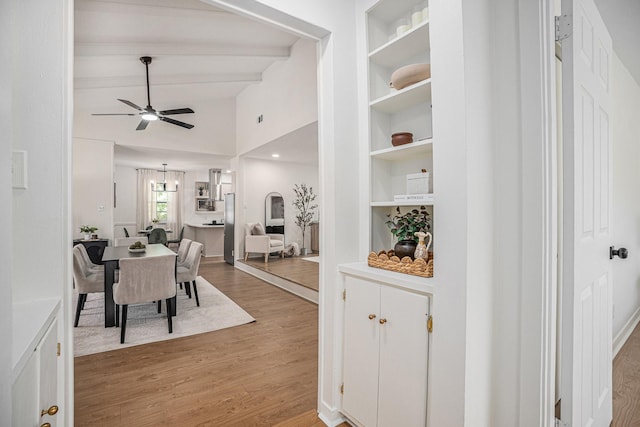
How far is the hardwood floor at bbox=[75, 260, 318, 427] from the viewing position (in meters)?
1.87

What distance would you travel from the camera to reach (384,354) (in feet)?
4.90

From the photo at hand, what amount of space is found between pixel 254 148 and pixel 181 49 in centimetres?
245

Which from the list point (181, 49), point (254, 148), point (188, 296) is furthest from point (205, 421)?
point (254, 148)

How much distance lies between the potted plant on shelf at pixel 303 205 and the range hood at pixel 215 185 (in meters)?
3.02

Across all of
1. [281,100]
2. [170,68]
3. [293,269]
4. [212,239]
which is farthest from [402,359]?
[212,239]

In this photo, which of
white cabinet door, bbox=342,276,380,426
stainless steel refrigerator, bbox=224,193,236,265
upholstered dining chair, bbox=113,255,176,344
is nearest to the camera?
white cabinet door, bbox=342,276,380,426

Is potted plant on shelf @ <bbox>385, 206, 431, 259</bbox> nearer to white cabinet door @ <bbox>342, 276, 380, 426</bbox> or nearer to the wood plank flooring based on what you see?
white cabinet door @ <bbox>342, 276, 380, 426</bbox>

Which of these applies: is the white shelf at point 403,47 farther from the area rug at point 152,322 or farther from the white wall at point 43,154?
the area rug at point 152,322

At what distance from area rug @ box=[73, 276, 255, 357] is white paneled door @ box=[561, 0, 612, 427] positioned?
2.98 meters

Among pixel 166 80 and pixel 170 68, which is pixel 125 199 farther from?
pixel 170 68

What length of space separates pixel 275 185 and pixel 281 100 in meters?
2.81

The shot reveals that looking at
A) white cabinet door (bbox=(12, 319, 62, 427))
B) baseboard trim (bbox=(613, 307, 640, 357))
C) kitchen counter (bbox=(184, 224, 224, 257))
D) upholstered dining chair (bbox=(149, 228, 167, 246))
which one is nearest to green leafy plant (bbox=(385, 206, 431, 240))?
white cabinet door (bbox=(12, 319, 62, 427))

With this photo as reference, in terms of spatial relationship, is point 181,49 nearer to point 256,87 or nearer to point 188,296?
point 256,87

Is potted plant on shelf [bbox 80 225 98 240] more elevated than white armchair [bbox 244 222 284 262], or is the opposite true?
potted plant on shelf [bbox 80 225 98 240]
